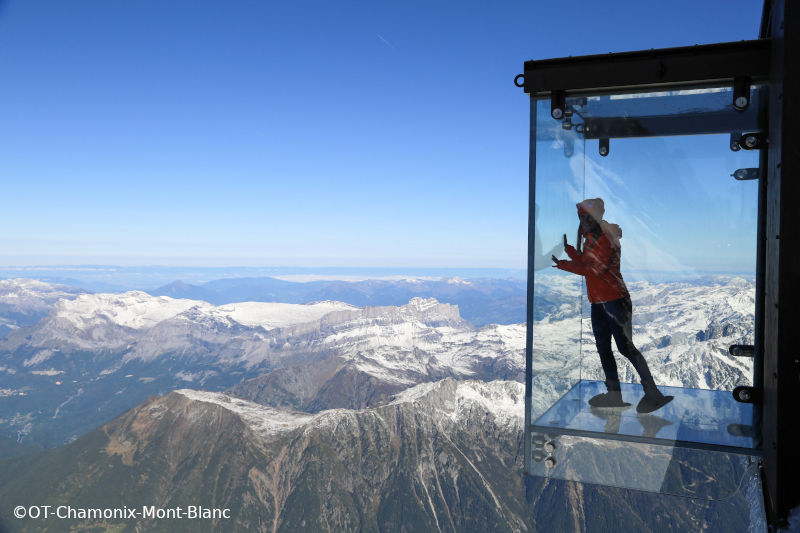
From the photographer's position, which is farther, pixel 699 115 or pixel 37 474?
pixel 37 474

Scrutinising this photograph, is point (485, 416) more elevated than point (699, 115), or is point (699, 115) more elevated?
point (699, 115)

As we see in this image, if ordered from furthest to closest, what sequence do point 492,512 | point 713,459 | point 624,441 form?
point 492,512 → point 624,441 → point 713,459

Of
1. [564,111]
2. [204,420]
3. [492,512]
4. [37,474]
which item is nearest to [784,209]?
[564,111]

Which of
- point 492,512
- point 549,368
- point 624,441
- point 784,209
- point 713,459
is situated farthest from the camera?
point 492,512

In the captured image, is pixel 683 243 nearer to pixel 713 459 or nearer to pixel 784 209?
pixel 784 209

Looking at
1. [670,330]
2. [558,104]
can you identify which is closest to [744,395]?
[670,330]

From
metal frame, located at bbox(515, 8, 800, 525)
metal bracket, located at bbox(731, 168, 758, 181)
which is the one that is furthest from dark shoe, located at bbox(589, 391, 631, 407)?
metal bracket, located at bbox(731, 168, 758, 181)

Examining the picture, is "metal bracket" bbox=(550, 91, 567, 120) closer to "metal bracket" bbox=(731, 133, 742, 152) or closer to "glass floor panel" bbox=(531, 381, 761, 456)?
"metal bracket" bbox=(731, 133, 742, 152)

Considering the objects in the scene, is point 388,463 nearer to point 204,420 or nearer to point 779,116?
point 204,420

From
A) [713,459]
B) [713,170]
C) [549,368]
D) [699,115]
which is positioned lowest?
[713,459]
